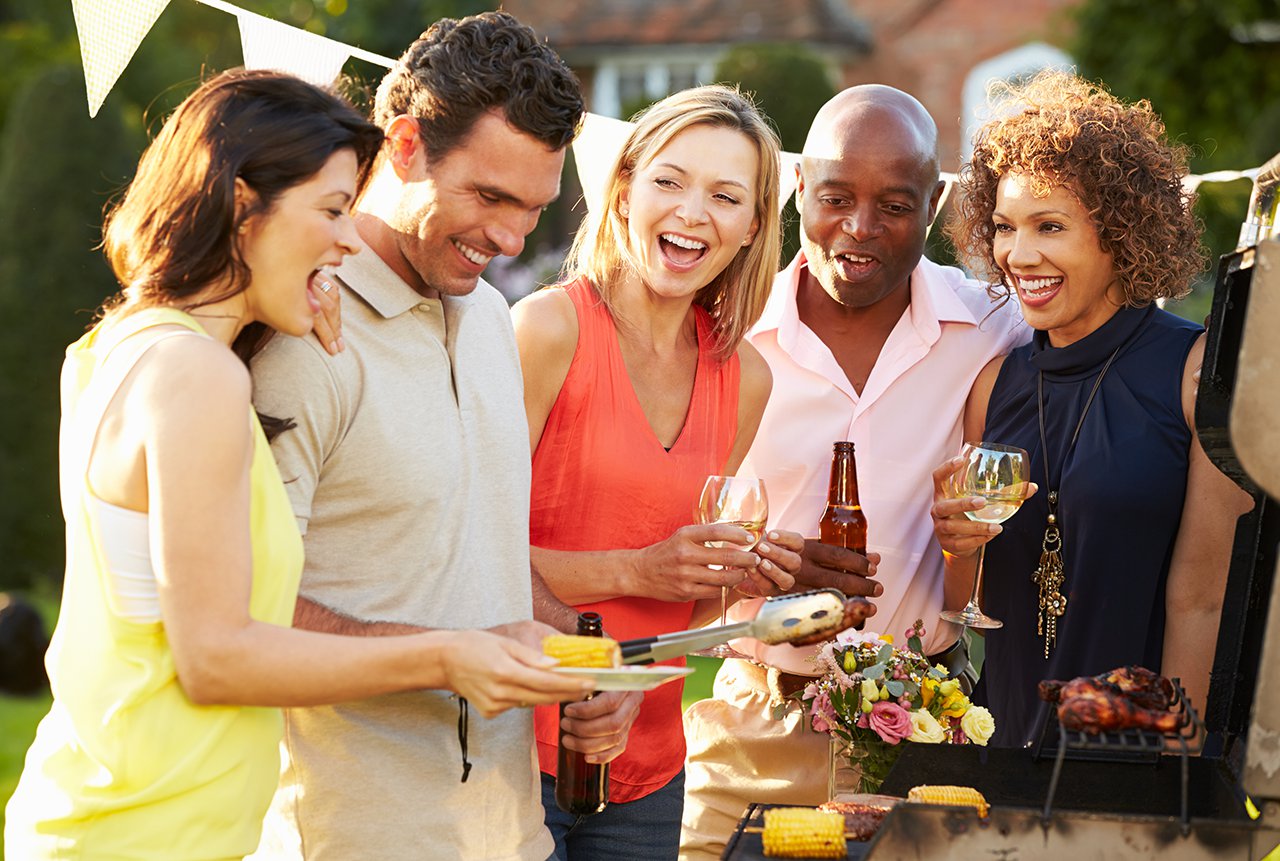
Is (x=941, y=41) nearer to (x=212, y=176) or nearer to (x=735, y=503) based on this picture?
(x=735, y=503)

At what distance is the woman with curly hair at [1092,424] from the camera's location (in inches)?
134

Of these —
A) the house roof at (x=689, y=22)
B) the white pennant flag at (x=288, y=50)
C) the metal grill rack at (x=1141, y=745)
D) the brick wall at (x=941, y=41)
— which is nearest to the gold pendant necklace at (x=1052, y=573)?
the metal grill rack at (x=1141, y=745)

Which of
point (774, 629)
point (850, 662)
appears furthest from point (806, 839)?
point (850, 662)

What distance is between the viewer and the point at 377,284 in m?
2.64

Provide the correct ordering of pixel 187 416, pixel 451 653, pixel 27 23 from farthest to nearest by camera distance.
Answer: pixel 27 23, pixel 451 653, pixel 187 416

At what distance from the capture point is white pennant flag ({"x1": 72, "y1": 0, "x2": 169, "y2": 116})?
344cm

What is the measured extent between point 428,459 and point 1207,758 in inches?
62.3

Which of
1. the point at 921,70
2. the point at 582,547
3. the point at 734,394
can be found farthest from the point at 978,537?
the point at 921,70

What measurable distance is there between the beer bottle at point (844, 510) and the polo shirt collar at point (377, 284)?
46.9 inches

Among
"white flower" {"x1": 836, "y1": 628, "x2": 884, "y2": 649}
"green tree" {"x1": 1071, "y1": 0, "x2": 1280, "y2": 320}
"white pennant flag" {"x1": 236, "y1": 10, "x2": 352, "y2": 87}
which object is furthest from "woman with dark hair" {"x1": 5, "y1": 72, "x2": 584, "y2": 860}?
"green tree" {"x1": 1071, "y1": 0, "x2": 1280, "y2": 320}

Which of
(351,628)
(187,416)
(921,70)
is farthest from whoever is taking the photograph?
(921,70)

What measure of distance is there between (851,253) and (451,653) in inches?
84.4

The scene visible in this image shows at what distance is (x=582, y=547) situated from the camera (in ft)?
11.0

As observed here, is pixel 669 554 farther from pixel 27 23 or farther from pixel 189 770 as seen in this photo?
pixel 27 23
